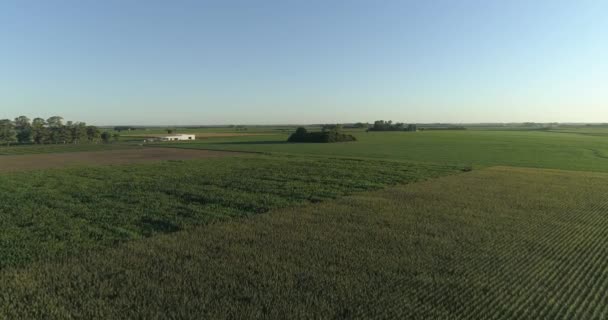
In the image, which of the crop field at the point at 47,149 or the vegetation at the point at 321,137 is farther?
the vegetation at the point at 321,137

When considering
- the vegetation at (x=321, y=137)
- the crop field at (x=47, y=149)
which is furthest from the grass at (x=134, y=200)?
the vegetation at (x=321, y=137)

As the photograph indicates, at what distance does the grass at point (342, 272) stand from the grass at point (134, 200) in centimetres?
177

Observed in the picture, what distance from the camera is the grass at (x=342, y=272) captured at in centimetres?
816

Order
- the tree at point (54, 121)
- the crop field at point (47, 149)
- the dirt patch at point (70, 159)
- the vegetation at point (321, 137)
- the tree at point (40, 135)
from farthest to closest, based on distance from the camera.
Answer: the tree at point (54, 121) → the tree at point (40, 135) → the vegetation at point (321, 137) → the crop field at point (47, 149) → the dirt patch at point (70, 159)

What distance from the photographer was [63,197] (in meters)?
21.1

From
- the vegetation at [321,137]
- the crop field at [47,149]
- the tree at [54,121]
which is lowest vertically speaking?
the crop field at [47,149]

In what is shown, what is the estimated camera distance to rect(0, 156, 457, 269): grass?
1305 centimetres

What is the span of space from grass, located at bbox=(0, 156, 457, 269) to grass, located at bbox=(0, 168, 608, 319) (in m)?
1.77

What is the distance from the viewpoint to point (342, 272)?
10.2 metres

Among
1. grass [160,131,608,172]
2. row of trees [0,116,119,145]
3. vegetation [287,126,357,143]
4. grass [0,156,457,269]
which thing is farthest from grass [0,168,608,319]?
row of trees [0,116,119,145]

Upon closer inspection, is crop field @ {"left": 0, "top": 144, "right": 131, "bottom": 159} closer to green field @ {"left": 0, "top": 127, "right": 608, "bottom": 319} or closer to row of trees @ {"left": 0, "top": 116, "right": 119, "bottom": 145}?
row of trees @ {"left": 0, "top": 116, "right": 119, "bottom": 145}

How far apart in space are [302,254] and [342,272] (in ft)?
6.26

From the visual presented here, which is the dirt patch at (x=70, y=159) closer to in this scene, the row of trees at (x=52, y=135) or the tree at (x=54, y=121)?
the row of trees at (x=52, y=135)

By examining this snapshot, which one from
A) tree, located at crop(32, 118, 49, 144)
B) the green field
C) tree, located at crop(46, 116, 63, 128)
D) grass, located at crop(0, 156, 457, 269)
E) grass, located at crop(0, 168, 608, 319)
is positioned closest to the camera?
grass, located at crop(0, 168, 608, 319)
